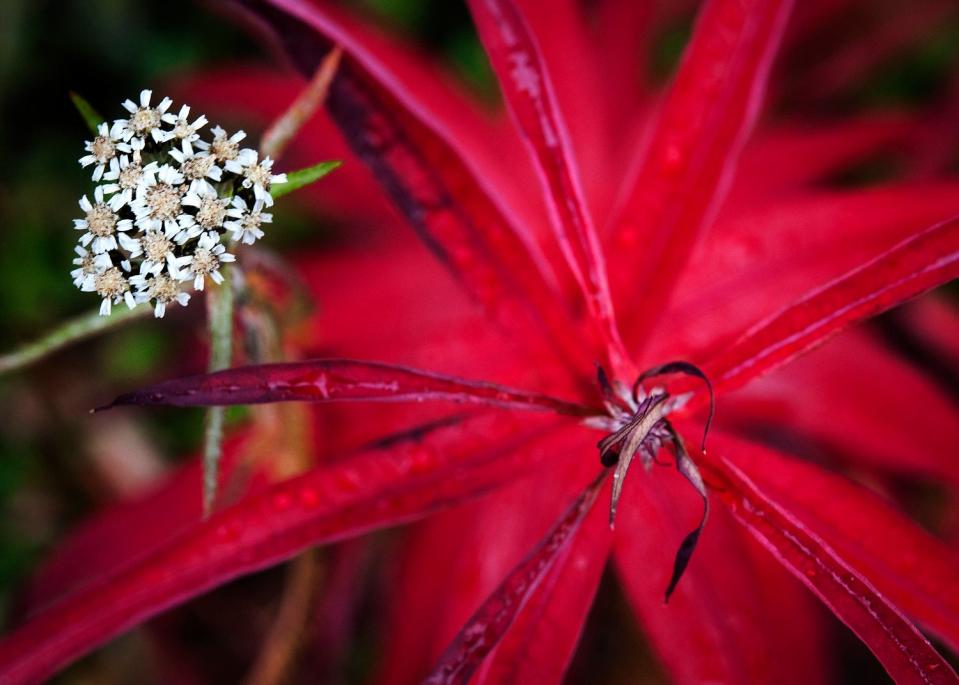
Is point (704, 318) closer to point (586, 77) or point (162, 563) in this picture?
point (586, 77)

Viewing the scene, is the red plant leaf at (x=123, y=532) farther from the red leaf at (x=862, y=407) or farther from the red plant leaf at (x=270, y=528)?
the red leaf at (x=862, y=407)

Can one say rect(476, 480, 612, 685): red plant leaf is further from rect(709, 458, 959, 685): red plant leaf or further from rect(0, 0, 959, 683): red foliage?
rect(709, 458, 959, 685): red plant leaf

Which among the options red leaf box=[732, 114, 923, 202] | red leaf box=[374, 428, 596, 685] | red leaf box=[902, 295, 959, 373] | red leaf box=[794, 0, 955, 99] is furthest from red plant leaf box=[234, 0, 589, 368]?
red leaf box=[794, 0, 955, 99]

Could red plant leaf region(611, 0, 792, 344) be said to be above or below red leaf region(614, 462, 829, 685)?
above

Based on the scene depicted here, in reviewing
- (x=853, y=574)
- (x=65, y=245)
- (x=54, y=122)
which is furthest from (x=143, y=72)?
(x=853, y=574)

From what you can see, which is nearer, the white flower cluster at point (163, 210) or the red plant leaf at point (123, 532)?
the white flower cluster at point (163, 210)

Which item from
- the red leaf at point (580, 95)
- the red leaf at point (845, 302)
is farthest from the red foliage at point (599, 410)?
the red leaf at point (580, 95)

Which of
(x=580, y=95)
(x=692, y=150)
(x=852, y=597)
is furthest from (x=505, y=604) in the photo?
(x=580, y=95)
